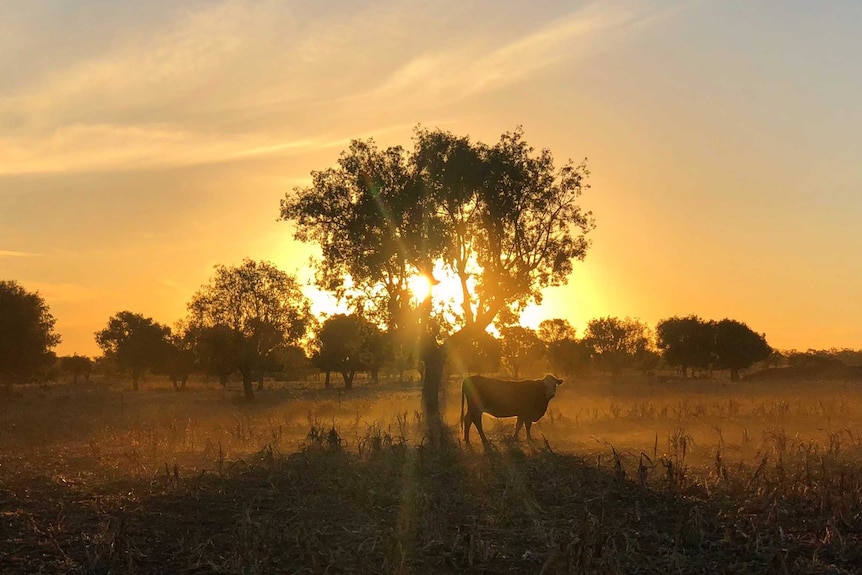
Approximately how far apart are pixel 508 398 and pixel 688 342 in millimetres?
71376

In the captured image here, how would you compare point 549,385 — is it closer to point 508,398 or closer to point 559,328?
point 508,398

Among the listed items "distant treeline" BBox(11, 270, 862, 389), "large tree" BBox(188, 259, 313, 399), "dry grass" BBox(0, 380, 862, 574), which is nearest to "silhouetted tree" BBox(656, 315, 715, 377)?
"distant treeline" BBox(11, 270, 862, 389)

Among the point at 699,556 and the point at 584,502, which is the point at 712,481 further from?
the point at 699,556

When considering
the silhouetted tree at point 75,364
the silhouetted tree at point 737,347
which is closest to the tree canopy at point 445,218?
the silhouetted tree at point 737,347

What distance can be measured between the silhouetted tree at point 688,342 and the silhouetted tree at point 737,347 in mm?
1070

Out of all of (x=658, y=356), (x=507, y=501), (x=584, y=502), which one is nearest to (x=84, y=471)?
(x=507, y=501)

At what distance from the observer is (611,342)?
101 meters

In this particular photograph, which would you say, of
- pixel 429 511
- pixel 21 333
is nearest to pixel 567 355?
pixel 21 333

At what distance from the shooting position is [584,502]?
9188 mm

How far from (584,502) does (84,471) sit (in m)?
8.08

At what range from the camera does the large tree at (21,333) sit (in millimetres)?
45156

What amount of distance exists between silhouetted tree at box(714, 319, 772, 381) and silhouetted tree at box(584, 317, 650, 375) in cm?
1592

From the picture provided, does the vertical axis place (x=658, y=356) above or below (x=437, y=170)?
below

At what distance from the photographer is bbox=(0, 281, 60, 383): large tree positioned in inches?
1778
